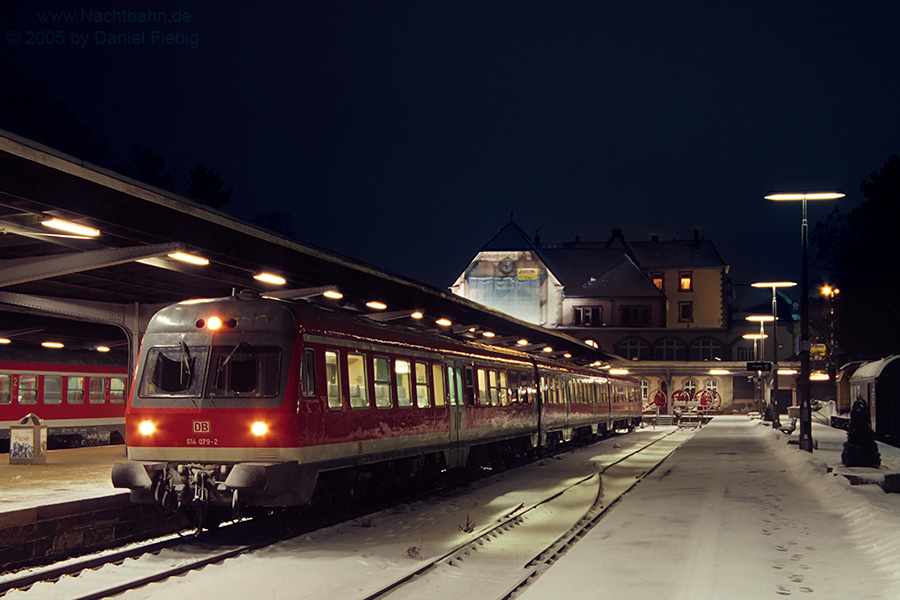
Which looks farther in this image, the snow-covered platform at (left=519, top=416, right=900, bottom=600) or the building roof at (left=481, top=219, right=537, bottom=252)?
the building roof at (left=481, top=219, right=537, bottom=252)

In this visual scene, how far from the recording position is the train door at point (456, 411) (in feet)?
61.3

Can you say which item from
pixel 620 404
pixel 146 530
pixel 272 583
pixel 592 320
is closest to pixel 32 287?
pixel 146 530

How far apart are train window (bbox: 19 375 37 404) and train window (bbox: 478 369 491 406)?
1365 cm

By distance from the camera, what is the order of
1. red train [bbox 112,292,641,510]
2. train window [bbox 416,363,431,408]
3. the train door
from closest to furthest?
red train [bbox 112,292,641,510]
train window [bbox 416,363,431,408]
the train door

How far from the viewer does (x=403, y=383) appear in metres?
16.2

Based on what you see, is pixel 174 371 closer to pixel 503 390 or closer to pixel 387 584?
pixel 387 584

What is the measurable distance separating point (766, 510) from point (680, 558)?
5169 millimetres

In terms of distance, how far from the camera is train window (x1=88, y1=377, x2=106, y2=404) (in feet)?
98.2

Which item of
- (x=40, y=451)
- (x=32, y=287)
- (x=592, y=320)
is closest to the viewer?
(x=32, y=287)

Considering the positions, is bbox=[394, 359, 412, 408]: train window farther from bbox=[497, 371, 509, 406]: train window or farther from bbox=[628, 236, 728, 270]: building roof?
bbox=[628, 236, 728, 270]: building roof

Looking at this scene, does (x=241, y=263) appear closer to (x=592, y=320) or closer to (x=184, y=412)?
(x=184, y=412)

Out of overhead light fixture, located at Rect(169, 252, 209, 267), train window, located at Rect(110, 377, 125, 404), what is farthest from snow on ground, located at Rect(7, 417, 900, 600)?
train window, located at Rect(110, 377, 125, 404)

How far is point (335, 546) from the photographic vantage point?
12.1m

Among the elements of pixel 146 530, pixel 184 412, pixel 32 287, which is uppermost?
pixel 32 287
